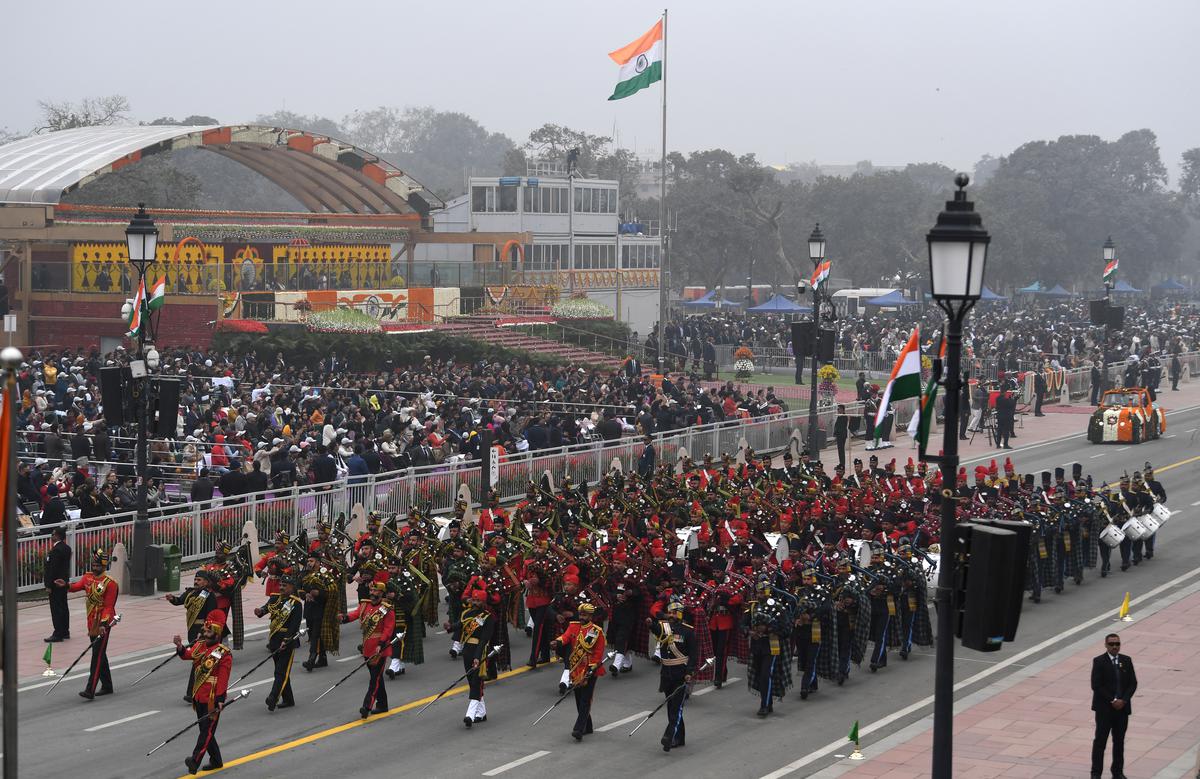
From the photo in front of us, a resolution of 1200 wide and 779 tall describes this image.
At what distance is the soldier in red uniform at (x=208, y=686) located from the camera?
51.6 feet

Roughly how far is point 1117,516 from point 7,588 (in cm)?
2218

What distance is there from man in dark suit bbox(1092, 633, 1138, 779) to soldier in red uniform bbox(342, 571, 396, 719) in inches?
292

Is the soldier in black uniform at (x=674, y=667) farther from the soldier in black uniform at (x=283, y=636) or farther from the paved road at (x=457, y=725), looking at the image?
the soldier in black uniform at (x=283, y=636)

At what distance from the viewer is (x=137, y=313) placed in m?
26.1


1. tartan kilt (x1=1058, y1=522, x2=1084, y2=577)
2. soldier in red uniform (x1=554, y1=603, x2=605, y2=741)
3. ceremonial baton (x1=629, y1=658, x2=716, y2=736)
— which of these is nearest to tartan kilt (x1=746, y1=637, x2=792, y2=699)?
ceremonial baton (x1=629, y1=658, x2=716, y2=736)

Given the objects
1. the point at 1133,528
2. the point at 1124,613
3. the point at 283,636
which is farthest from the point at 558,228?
the point at 283,636

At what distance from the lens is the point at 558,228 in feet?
236

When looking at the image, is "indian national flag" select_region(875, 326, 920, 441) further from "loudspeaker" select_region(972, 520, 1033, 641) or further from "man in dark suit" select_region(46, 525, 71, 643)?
"man in dark suit" select_region(46, 525, 71, 643)

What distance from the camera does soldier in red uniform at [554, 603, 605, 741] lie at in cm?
1686

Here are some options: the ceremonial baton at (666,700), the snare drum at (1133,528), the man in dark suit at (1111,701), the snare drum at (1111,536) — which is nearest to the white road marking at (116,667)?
the ceremonial baton at (666,700)

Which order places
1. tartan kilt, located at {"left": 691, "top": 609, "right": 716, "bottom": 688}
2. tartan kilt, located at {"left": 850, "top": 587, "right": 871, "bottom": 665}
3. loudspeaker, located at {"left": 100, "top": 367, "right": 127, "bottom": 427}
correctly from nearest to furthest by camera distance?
tartan kilt, located at {"left": 691, "top": 609, "right": 716, "bottom": 688}
tartan kilt, located at {"left": 850, "top": 587, "right": 871, "bottom": 665}
loudspeaker, located at {"left": 100, "top": 367, "right": 127, "bottom": 427}

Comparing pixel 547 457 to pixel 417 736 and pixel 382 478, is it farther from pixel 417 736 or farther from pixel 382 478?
Result: pixel 417 736

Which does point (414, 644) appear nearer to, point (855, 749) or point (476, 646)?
point (476, 646)

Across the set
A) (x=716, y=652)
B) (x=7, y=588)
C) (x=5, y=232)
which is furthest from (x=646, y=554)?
(x=5, y=232)
